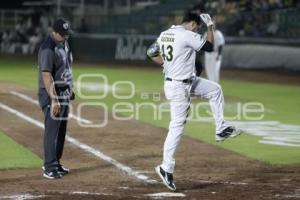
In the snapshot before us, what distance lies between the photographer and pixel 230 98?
20.4 meters

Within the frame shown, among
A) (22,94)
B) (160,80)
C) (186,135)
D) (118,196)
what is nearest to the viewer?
(118,196)

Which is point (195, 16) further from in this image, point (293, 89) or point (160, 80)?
point (160, 80)

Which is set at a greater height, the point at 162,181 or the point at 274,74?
the point at 162,181

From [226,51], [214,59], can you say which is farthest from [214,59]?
[226,51]

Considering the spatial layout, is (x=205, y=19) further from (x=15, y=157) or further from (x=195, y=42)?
(x=15, y=157)

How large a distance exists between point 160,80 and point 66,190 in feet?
61.9

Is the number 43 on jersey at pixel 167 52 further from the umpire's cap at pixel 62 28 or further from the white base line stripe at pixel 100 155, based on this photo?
the white base line stripe at pixel 100 155

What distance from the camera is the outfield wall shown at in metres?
30.5

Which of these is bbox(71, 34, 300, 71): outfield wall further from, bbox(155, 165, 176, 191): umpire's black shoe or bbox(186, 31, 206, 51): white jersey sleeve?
bbox(155, 165, 176, 191): umpire's black shoe

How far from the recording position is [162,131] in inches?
546

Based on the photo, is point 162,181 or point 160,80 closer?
point 162,181

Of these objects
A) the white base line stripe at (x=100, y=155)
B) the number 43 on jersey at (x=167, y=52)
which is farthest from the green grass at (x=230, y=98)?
the number 43 on jersey at (x=167, y=52)

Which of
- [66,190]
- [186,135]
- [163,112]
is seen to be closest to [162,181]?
[66,190]

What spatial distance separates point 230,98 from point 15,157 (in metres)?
10.6
